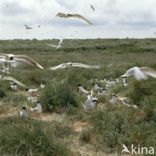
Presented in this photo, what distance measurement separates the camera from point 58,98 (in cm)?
637

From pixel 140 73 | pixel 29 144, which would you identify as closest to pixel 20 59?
pixel 29 144

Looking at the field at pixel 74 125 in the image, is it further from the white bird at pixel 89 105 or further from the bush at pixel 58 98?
the white bird at pixel 89 105

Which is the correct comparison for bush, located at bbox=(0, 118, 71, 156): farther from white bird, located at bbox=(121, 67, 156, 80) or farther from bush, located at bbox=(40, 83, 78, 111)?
bush, located at bbox=(40, 83, 78, 111)

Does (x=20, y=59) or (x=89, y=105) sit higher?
(x=20, y=59)

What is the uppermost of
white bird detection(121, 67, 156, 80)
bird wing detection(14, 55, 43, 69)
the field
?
bird wing detection(14, 55, 43, 69)

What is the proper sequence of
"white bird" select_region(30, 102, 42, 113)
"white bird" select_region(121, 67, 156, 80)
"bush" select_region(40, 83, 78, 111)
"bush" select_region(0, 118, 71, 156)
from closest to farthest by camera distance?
"bush" select_region(0, 118, 71, 156)
"white bird" select_region(121, 67, 156, 80)
"white bird" select_region(30, 102, 42, 113)
"bush" select_region(40, 83, 78, 111)

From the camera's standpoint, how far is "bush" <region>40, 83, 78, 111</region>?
20.6 ft

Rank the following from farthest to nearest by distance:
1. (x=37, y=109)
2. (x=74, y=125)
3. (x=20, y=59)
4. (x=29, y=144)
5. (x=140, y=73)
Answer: (x=37, y=109) → (x=20, y=59) → (x=74, y=125) → (x=140, y=73) → (x=29, y=144)

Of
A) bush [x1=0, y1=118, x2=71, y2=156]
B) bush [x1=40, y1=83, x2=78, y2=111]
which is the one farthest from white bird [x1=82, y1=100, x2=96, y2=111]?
bush [x1=0, y1=118, x2=71, y2=156]

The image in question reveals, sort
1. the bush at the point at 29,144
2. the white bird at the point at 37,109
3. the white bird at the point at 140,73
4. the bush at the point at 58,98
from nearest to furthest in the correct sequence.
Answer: the bush at the point at 29,144 < the white bird at the point at 140,73 < the white bird at the point at 37,109 < the bush at the point at 58,98

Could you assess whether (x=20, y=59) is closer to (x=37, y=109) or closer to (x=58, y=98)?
(x=37, y=109)

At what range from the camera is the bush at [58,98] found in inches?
248

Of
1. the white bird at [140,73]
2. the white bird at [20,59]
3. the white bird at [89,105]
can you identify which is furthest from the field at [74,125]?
the white bird at [20,59]

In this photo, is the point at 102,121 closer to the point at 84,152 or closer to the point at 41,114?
the point at 84,152
